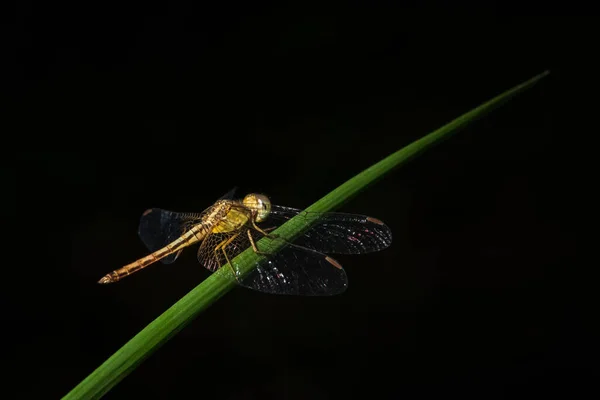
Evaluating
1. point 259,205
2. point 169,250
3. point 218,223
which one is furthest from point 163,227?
point 259,205

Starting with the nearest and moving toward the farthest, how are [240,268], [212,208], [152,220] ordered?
[240,268] → [212,208] → [152,220]

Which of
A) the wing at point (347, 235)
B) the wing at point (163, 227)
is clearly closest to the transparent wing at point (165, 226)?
the wing at point (163, 227)

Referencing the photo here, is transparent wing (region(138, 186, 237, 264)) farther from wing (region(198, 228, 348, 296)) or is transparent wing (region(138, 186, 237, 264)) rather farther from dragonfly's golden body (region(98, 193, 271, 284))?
wing (region(198, 228, 348, 296))

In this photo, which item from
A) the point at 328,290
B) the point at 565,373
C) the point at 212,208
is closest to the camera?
the point at 328,290

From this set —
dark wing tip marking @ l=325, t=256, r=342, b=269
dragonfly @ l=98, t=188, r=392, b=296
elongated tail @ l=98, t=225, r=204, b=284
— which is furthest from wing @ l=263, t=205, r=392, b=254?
elongated tail @ l=98, t=225, r=204, b=284

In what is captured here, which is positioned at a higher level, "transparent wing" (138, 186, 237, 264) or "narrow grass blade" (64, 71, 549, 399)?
"transparent wing" (138, 186, 237, 264)

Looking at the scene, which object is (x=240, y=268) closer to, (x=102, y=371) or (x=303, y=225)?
(x=303, y=225)

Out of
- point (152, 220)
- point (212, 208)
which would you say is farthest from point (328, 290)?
point (152, 220)
